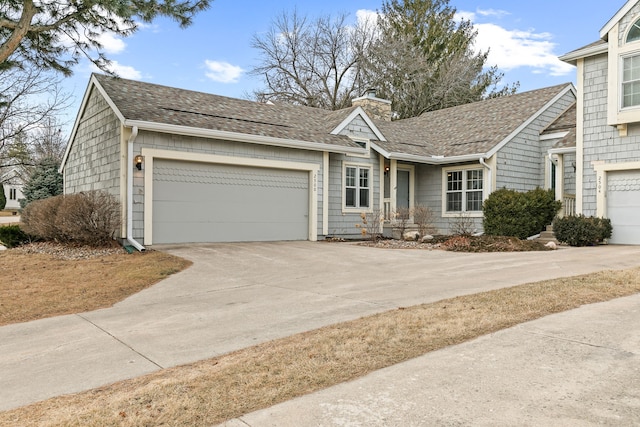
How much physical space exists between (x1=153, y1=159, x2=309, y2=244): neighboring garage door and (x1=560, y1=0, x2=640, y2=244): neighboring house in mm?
8866

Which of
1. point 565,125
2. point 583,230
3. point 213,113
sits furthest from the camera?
point 565,125

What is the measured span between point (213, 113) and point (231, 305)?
9.15 m

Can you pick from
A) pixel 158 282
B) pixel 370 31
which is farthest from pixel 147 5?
pixel 370 31

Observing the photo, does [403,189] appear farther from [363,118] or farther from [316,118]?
[316,118]

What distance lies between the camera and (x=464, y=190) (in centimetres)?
1769

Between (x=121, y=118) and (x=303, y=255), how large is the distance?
564 centimetres

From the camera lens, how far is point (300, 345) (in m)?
4.40

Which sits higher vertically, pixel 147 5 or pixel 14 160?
pixel 147 5

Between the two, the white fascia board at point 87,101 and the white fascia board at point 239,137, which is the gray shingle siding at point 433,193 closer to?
the white fascia board at point 239,137

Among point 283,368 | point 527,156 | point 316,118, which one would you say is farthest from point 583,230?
point 283,368

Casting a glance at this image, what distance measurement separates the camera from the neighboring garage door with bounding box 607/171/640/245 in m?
13.5

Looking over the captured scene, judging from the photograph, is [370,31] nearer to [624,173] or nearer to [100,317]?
[624,173]

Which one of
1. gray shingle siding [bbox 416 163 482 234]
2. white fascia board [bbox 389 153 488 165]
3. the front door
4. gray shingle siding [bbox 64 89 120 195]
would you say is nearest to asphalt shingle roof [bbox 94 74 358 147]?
gray shingle siding [bbox 64 89 120 195]

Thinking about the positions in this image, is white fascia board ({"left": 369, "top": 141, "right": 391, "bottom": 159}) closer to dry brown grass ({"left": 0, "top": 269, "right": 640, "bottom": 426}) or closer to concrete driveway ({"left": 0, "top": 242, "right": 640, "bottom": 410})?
concrete driveway ({"left": 0, "top": 242, "right": 640, "bottom": 410})
